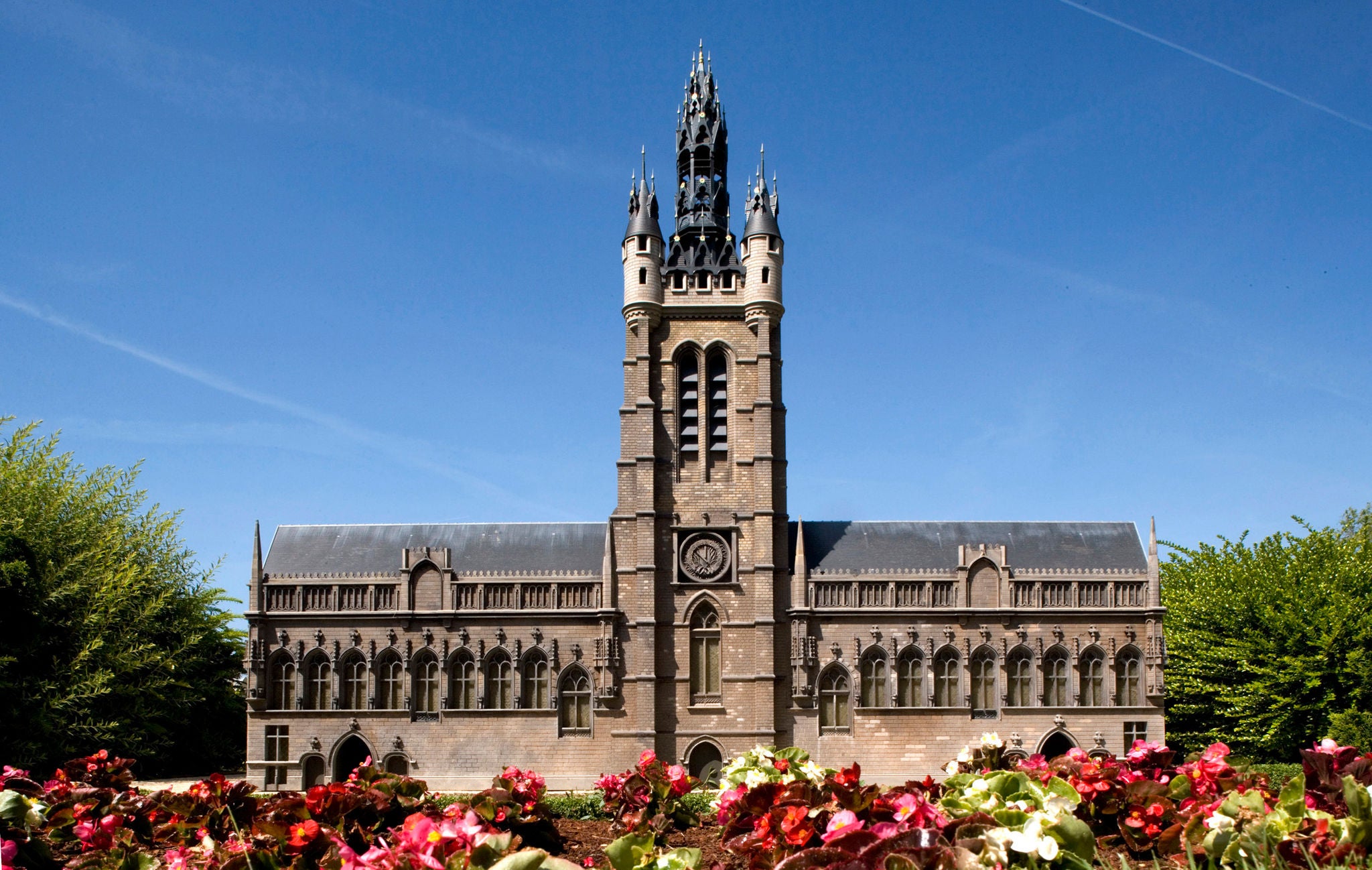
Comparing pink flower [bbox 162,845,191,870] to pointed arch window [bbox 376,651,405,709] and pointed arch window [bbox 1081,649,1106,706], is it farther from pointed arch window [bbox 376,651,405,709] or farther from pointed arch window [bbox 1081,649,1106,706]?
pointed arch window [bbox 1081,649,1106,706]

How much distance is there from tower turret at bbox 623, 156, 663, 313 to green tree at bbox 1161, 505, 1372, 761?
2429cm

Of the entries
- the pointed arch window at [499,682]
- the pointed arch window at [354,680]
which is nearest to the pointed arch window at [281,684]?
the pointed arch window at [354,680]

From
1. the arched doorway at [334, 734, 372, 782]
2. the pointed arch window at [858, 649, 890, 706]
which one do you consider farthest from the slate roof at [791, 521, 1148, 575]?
the arched doorway at [334, 734, 372, 782]

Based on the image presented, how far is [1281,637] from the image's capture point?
41938 mm

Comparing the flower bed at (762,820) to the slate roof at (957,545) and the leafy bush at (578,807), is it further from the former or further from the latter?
the slate roof at (957,545)

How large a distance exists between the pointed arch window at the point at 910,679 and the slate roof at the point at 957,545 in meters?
3.30

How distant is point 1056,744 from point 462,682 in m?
22.1

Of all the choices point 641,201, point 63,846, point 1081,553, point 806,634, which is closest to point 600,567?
point 806,634

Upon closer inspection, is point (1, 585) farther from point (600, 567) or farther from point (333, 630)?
point (600, 567)

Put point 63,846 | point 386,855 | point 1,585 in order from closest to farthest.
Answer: point 386,855
point 63,846
point 1,585

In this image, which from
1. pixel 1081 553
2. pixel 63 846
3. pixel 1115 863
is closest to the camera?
pixel 1115 863

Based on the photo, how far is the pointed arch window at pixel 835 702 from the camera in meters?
42.2

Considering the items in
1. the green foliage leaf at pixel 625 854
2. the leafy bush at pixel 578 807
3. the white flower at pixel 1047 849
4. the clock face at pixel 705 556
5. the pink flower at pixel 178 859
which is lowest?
the leafy bush at pixel 578 807

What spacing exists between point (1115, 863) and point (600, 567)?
112ft
